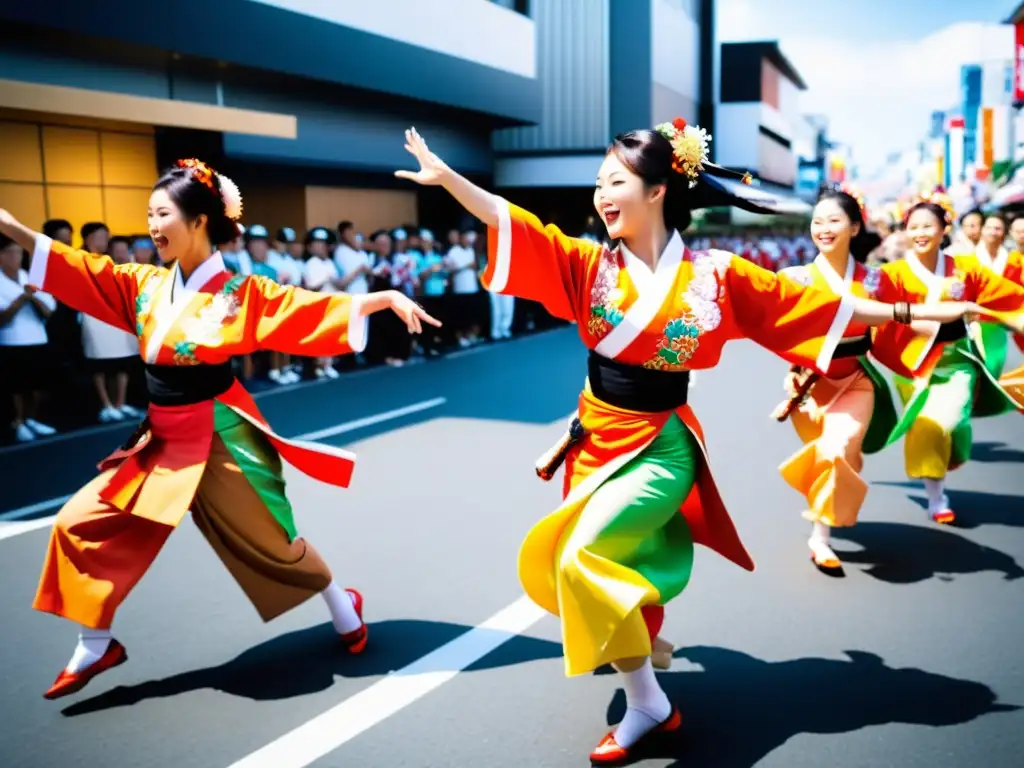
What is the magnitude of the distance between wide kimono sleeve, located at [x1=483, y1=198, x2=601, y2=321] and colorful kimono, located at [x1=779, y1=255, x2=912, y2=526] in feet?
5.98

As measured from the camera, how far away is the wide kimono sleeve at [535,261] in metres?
2.97

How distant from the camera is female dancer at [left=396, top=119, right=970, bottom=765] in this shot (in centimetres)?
290

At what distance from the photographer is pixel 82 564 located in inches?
131

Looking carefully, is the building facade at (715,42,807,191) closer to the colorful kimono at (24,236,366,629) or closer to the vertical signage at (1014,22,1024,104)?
the vertical signage at (1014,22,1024,104)

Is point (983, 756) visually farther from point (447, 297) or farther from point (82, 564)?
point (447, 297)

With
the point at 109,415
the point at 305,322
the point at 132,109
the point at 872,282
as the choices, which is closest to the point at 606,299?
the point at 305,322

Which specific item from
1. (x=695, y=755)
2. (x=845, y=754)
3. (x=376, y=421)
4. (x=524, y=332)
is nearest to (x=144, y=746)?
(x=695, y=755)

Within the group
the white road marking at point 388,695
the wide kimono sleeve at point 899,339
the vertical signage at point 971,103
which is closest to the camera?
the white road marking at point 388,695

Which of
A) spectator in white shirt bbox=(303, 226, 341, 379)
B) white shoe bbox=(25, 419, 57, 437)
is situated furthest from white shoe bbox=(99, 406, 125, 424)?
spectator in white shirt bbox=(303, 226, 341, 379)

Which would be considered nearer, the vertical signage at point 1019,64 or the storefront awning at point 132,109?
the storefront awning at point 132,109

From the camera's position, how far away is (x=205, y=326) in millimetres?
3396

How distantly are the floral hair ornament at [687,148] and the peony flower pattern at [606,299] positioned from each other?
0.36 m

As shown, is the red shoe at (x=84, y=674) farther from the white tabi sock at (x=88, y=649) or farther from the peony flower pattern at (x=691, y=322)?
the peony flower pattern at (x=691, y=322)

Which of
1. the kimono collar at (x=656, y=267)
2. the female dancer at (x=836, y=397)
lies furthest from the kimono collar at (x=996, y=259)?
the kimono collar at (x=656, y=267)
